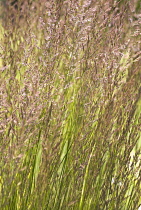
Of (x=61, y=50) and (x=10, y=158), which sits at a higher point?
(x=61, y=50)

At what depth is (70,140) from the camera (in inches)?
75.1

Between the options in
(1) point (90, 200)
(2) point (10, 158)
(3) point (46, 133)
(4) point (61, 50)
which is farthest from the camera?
(1) point (90, 200)

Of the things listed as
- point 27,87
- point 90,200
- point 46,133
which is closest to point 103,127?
point 46,133

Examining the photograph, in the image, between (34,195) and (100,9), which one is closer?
(34,195)

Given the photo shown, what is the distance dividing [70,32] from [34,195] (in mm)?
849

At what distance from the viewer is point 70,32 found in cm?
176

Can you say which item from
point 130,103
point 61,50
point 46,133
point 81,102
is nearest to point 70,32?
point 61,50

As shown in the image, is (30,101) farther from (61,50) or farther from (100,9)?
(100,9)

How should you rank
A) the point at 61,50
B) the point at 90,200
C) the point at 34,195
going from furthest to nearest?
1. the point at 90,200
2. the point at 61,50
3. the point at 34,195

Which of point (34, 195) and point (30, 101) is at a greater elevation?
point (30, 101)

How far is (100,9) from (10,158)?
3.29 feet

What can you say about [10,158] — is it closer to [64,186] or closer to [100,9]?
[64,186]

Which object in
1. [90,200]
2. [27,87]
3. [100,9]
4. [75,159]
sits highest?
[100,9]

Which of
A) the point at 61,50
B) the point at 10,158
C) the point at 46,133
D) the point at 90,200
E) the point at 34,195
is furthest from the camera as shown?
the point at 90,200
